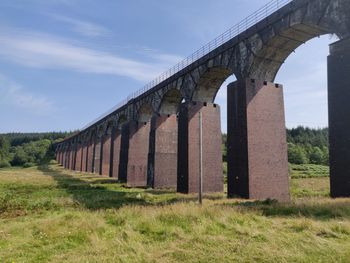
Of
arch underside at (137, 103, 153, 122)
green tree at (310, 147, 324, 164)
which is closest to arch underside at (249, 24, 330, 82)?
arch underside at (137, 103, 153, 122)

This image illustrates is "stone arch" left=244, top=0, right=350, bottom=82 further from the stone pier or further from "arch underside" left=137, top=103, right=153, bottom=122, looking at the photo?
"arch underside" left=137, top=103, right=153, bottom=122

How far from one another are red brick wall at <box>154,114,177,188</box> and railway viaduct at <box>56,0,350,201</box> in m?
0.09

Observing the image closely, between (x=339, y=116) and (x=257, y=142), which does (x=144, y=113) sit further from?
(x=339, y=116)

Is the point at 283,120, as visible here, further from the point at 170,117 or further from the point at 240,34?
the point at 170,117

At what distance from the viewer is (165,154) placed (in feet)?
104

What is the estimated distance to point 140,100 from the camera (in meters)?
38.4

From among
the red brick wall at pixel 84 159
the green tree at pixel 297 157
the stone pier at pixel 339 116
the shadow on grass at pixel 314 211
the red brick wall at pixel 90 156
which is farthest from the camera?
the red brick wall at pixel 84 159

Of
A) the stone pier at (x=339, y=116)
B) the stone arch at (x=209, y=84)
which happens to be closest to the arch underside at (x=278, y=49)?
the stone pier at (x=339, y=116)

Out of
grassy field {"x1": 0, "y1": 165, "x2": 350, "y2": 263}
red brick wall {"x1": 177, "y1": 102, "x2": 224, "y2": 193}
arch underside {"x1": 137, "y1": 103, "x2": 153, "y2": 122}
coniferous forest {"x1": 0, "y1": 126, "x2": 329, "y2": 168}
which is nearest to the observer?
grassy field {"x1": 0, "y1": 165, "x2": 350, "y2": 263}

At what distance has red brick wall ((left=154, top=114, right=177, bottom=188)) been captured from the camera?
102ft

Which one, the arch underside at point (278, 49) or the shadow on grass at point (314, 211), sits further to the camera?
the arch underside at point (278, 49)

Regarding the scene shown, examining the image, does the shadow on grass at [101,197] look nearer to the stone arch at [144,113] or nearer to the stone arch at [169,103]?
the stone arch at [169,103]

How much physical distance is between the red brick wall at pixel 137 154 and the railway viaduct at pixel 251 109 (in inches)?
237

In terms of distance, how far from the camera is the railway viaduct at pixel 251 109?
1570cm
